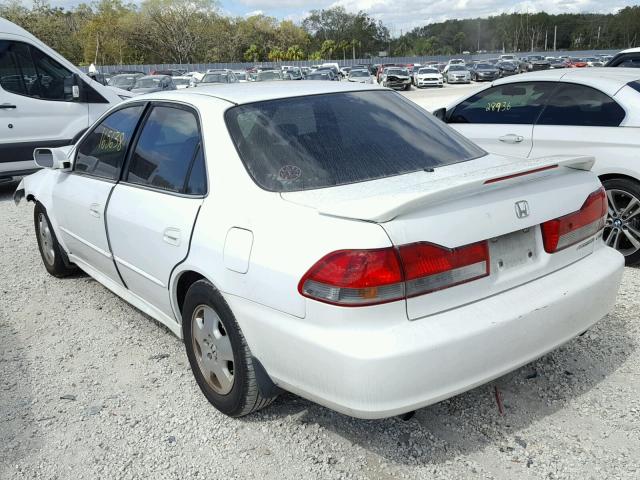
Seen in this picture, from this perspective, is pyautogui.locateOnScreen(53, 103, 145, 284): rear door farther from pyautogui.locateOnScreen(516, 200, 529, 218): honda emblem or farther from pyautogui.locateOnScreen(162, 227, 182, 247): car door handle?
pyautogui.locateOnScreen(516, 200, 529, 218): honda emblem

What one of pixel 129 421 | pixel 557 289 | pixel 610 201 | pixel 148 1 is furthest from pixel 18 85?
pixel 148 1

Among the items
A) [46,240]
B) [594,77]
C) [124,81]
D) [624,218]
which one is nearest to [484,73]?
[124,81]

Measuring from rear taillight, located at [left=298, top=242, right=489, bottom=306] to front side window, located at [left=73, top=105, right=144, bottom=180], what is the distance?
2.00m

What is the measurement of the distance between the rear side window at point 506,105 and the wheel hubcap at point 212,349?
3.95m

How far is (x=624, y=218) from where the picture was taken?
16.2 ft

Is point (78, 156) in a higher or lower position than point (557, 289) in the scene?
higher

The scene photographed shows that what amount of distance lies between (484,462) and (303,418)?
88cm

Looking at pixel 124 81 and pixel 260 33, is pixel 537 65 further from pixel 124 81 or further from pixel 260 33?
pixel 260 33

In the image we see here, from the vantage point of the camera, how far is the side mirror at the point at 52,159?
4384 mm

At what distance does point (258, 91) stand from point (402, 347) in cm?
180

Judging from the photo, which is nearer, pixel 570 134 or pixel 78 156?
pixel 78 156

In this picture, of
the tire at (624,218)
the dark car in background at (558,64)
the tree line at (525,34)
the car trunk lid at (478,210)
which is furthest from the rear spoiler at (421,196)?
the tree line at (525,34)

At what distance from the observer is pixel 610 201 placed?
16.3 feet

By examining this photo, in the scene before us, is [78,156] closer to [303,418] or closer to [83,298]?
[83,298]
